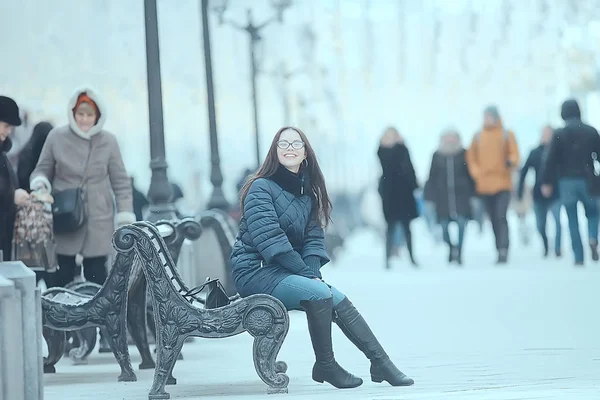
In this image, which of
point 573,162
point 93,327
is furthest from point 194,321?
point 573,162

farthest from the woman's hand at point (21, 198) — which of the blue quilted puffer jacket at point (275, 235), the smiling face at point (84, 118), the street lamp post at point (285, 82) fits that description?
the street lamp post at point (285, 82)

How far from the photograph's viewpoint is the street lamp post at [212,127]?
63.1ft

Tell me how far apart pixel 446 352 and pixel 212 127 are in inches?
403

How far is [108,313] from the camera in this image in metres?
9.17

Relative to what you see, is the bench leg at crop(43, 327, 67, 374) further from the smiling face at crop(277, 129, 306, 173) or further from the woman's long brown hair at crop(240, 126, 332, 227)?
the smiling face at crop(277, 129, 306, 173)

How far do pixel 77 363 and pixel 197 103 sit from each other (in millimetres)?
43109

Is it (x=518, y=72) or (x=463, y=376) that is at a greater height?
(x=518, y=72)

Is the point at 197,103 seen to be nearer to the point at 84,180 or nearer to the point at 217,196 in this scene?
the point at 217,196

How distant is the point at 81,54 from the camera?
147ft

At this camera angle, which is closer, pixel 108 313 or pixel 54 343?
pixel 108 313

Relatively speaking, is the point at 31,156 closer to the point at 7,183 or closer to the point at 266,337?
the point at 7,183

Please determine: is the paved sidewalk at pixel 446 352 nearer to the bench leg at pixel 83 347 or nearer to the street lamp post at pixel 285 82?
the bench leg at pixel 83 347

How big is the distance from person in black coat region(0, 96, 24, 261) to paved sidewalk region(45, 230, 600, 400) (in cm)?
97

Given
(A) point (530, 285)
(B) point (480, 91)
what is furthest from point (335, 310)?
(B) point (480, 91)
